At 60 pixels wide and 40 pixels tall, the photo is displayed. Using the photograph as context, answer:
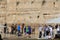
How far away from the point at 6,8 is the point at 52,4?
2642mm

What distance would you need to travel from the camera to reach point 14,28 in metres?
15.1

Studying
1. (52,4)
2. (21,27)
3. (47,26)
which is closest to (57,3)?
(52,4)

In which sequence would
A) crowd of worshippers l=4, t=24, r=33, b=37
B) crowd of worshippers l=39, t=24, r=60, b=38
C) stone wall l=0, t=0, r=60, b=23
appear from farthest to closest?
crowd of worshippers l=4, t=24, r=33, b=37 < stone wall l=0, t=0, r=60, b=23 < crowd of worshippers l=39, t=24, r=60, b=38

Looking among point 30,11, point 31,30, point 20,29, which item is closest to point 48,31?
point 31,30

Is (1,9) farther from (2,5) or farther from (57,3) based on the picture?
(57,3)

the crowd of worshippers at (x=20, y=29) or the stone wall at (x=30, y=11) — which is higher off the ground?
the stone wall at (x=30, y=11)

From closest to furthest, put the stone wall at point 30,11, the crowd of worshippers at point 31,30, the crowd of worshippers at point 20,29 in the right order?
the crowd of worshippers at point 31,30 < the stone wall at point 30,11 < the crowd of worshippers at point 20,29

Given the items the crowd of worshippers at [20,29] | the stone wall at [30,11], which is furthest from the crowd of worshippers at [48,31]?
the crowd of worshippers at [20,29]

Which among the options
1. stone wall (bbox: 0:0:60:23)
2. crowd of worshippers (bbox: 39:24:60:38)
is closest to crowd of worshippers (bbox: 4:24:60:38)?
crowd of worshippers (bbox: 39:24:60:38)

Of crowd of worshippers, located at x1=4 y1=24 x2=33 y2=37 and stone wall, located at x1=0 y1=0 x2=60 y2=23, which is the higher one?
stone wall, located at x1=0 y1=0 x2=60 y2=23

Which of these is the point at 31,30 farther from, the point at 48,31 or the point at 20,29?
the point at 48,31

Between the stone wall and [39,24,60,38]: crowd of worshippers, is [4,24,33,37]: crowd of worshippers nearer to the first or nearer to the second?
the stone wall

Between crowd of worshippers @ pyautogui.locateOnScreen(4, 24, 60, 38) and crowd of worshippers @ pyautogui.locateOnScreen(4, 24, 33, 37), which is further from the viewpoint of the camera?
crowd of worshippers @ pyautogui.locateOnScreen(4, 24, 33, 37)

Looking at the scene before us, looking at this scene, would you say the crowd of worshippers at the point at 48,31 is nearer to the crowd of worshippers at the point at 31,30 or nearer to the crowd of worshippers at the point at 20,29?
the crowd of worshippers at the point at 31,30
